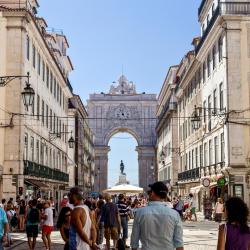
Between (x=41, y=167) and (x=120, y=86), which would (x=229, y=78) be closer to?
(x=41, y=167)

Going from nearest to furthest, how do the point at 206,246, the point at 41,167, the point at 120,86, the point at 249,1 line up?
the point at 206,246, the point at 249,1, the point at 41,167, the point at 120,86

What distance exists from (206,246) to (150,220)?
39.9 feet

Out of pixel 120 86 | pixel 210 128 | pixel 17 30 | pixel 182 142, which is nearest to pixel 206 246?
pixel 17 30

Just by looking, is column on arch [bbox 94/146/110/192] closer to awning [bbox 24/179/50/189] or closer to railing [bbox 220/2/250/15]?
awning [bbox 24/179/50/189]

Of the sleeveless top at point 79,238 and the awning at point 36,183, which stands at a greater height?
the awning at point 36,183

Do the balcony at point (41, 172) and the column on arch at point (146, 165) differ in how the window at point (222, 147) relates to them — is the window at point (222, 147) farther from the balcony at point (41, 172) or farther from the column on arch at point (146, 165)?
the column on arch at point (146, 165)

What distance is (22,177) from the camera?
31.7 metres

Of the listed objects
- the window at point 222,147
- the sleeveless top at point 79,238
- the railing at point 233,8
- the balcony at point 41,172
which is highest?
the railing at point 233,8

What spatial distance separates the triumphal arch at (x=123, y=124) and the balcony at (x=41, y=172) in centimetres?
5228

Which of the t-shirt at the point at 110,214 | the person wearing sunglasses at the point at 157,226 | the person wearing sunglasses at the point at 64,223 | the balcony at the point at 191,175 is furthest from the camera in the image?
the balcony at the point at 191,175

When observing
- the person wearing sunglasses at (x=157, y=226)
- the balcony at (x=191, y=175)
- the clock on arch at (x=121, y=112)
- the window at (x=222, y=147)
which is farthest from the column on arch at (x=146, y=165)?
the person wearing sunglasses at (x=157, y=226)

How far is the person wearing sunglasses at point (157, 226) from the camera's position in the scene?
6.25 meters

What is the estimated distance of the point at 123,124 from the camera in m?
105

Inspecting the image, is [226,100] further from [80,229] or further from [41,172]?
[80,229]
